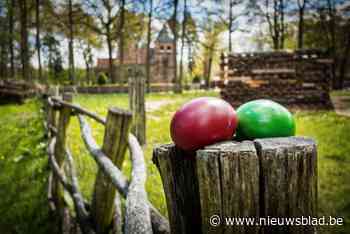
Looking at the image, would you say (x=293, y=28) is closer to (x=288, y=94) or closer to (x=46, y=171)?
(x=288, y=94)

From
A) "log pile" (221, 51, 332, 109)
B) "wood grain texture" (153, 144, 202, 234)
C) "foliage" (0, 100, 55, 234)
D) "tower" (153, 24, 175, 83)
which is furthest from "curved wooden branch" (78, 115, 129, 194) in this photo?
"tower" (153, 24, 175, 83)

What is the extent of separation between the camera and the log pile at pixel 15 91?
17.8 m

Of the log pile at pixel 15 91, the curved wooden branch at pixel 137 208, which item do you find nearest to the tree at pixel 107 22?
the log pile at pixel 15 91

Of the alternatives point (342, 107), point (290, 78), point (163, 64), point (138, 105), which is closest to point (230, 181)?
point (138, 105)

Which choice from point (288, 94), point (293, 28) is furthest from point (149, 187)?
point (293, 28)

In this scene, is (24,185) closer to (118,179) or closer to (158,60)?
(118,179)

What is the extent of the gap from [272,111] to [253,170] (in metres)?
0.36

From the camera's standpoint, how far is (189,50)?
39094mm

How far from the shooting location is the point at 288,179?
903mm

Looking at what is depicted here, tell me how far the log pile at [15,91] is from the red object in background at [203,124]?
1856 cm

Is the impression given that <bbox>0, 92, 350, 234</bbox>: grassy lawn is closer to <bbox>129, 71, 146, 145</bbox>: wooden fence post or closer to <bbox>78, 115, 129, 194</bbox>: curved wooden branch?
<bbox>129, 71, 146, 145</bbox>: wooden fence post

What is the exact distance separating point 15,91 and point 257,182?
19142 mm

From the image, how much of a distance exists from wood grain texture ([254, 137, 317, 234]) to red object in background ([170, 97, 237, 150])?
16 cm

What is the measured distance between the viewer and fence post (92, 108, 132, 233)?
249 cm
